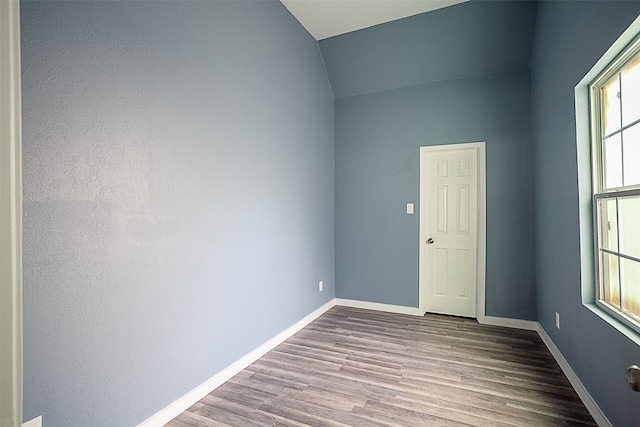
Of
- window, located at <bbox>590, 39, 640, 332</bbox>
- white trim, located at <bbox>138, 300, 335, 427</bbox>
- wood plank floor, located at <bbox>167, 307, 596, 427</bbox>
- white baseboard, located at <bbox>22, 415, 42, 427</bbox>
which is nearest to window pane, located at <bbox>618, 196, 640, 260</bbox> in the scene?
window, located at <bbox>590, 39, 640, 332</bbox>

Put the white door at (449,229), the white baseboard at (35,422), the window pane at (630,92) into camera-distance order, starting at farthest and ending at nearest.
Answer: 1. the white door at (449,229)
2. the window pane at (630,92)
3. the white baseboard at (35,422)

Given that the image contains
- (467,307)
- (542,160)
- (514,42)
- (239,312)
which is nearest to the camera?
(239,312)

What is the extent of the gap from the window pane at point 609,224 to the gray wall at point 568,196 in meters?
0.15

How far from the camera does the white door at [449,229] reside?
3717 mm

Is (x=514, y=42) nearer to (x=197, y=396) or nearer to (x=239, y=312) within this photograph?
(x=239, y=312)

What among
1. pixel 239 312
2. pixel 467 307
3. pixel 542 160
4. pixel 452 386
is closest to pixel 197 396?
pixel 239 312

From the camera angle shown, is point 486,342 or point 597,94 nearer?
point 597,94

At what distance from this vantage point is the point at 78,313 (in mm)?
1498

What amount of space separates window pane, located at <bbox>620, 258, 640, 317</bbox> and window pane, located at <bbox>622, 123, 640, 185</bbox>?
0.44 meters

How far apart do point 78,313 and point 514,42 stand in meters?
4.24

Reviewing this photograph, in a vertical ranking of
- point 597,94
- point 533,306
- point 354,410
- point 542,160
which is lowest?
point 354,410

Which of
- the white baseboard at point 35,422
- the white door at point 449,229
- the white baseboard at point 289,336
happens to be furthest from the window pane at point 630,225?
the white baseboard at point 35,422

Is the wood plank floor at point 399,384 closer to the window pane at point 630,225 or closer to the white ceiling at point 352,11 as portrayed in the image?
the window pane at point 630,225

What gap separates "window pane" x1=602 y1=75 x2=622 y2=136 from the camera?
1812 millimetres
